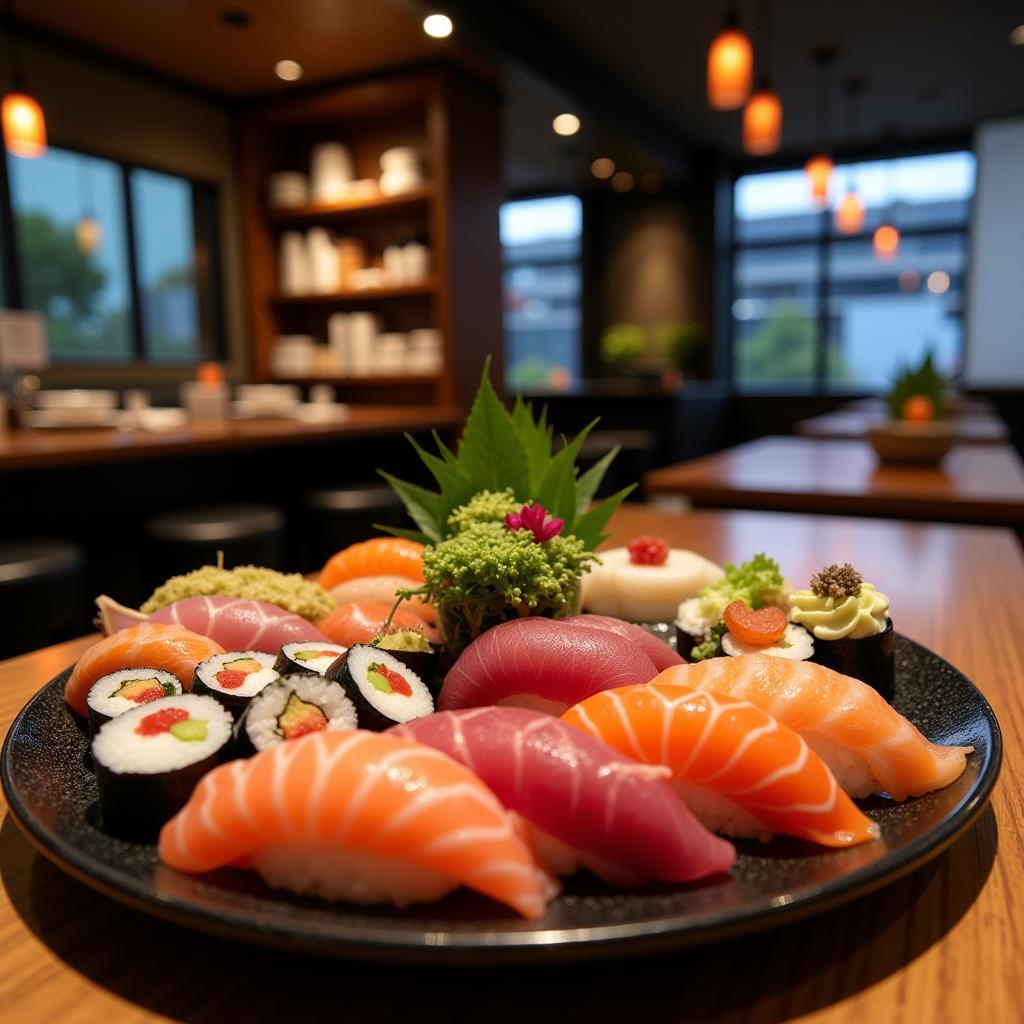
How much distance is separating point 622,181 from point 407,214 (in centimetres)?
492

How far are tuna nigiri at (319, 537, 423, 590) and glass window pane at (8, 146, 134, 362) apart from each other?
487 cm

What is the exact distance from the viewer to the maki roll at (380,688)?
733 mm

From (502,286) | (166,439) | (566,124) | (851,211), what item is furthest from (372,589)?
(851,211)

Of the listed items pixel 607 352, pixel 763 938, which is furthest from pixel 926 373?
pixel 607 352

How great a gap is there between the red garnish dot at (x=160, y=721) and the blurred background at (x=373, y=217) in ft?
7.36

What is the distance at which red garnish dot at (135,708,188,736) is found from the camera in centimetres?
67

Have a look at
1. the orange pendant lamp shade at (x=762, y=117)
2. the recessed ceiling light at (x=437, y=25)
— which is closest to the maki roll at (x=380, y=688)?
the orange pendant lamp shade at (x=762, y=117)

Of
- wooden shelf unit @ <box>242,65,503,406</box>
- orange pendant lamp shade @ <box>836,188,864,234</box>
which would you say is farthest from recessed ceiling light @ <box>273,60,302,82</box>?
orange pendant lamp shade @ <box>836,188,864,234</box>

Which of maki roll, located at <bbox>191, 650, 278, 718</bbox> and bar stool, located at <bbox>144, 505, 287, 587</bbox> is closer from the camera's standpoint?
maki roll, located at <bbox>191, 650, 278, 718</bbox>

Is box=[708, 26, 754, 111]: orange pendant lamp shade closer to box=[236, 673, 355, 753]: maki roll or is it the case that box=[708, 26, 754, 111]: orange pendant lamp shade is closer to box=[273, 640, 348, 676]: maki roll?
box=[273, 640, 348, 676]: maki roll

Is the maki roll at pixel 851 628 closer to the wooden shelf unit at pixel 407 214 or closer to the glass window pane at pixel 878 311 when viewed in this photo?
the wooden shelf unit at pixel 407 214

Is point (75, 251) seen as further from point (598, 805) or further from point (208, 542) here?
point (598, 805)

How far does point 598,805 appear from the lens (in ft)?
1.87

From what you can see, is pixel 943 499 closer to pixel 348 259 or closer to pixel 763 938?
pixel 763 938
